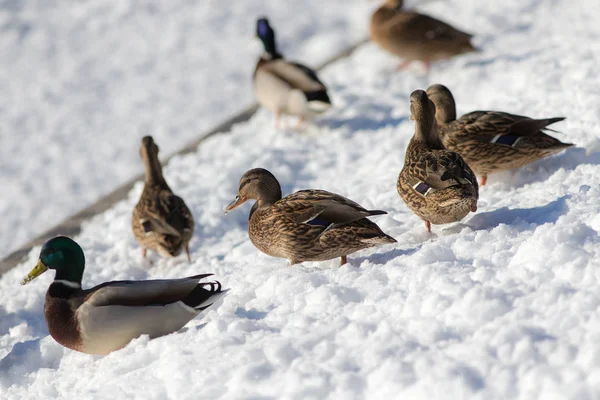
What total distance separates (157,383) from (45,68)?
350 inches

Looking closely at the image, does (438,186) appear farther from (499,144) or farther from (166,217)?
(166,217)

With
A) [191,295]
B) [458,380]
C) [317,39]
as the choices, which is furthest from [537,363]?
[317,39]

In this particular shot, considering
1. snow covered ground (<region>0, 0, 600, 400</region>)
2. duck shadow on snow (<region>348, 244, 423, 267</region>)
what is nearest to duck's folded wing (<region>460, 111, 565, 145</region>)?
snow covered ground (<region>0, 0, 600, 400</region>)

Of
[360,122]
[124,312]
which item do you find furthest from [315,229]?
[360,122]

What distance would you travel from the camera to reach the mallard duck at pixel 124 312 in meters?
4.25

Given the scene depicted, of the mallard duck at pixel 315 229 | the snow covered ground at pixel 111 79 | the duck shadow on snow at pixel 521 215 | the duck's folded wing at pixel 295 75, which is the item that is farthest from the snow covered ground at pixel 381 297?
the snow covered ground at pixel 111 79

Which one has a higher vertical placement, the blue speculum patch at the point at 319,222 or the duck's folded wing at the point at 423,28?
the duck's folded wing at the point at 423,28

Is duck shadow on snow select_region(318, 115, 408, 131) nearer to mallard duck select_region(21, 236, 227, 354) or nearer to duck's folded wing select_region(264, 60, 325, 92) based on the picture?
duck's folded wing select_region(264, 60, 325, 92)

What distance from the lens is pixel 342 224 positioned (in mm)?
4605

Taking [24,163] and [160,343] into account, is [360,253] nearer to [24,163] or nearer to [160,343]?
[160,343]

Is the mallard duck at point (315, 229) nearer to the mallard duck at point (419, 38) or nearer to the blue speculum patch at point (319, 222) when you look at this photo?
the blue speculum patch at point (319, 222)

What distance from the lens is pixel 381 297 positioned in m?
4.04

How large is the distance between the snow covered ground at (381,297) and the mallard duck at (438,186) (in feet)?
0.48

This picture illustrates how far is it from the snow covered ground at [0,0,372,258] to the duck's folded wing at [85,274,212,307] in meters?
4.29
